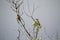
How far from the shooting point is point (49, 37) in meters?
2.50

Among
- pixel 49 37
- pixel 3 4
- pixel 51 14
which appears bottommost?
pixel 49 37

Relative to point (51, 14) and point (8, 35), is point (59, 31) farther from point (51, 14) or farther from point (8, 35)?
point (8, 35)

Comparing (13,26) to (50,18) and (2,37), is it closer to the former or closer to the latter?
(2,37)

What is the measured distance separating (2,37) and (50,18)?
1032 mm

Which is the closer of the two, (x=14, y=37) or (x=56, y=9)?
(x=56, y=9)

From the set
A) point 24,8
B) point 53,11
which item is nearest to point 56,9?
point 53,11

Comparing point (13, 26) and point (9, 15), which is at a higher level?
point (9, 15)

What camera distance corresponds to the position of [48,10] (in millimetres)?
2496

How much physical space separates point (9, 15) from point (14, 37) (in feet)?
A: 1.47

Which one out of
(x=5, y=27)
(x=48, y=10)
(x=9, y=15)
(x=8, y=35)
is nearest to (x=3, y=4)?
(x=9, y=15)

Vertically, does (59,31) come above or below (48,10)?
below

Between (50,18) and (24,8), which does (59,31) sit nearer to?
(50,18)

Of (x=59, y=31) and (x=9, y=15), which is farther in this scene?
(x=9, y=15)

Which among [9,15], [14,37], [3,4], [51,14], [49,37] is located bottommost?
[49,37]
